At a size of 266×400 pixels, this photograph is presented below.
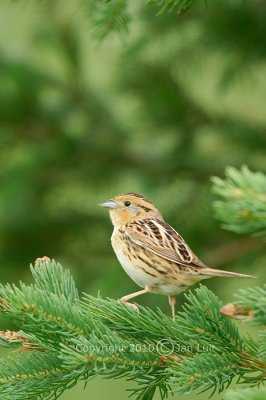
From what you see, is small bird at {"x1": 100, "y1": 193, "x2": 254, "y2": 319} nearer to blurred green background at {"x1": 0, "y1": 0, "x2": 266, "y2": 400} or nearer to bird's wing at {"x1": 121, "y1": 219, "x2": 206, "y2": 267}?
bird's wing at {"x1": 121, "y1": 219, "x2": 206, "y2": 267}

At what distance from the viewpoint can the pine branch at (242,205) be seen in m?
2.45

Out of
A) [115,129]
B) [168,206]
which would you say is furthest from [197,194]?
[115,129]

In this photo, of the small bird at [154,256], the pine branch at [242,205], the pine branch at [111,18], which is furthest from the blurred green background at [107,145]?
the pine branch at [242,205]

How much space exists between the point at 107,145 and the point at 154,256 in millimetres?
2068

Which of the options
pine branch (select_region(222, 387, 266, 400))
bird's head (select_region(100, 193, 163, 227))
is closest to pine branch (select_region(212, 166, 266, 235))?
pine branch (select_region(222, 387, 266, 400))

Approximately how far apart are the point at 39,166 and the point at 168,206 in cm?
93

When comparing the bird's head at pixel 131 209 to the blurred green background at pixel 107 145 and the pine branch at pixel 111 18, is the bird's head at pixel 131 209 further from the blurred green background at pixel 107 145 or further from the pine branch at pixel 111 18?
the pine branch at pixel 111 18

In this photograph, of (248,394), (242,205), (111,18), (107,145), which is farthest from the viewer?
(107,145)

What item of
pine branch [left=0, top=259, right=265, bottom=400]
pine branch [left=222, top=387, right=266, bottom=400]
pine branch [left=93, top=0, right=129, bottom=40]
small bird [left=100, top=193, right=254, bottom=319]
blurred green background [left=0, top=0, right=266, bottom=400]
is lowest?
pine branch [left=222, top=387, right=266, bottom=400]

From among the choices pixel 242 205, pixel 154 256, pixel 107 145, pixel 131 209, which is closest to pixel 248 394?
pixel 242 205

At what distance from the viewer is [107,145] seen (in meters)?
5.97

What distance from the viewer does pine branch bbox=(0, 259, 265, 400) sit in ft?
8.59

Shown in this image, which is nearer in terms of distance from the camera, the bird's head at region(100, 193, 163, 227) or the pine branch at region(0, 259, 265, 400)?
the pine branch at region(0, 259, 265, 400)

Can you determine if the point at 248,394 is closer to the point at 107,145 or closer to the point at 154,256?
the point at 154,256
